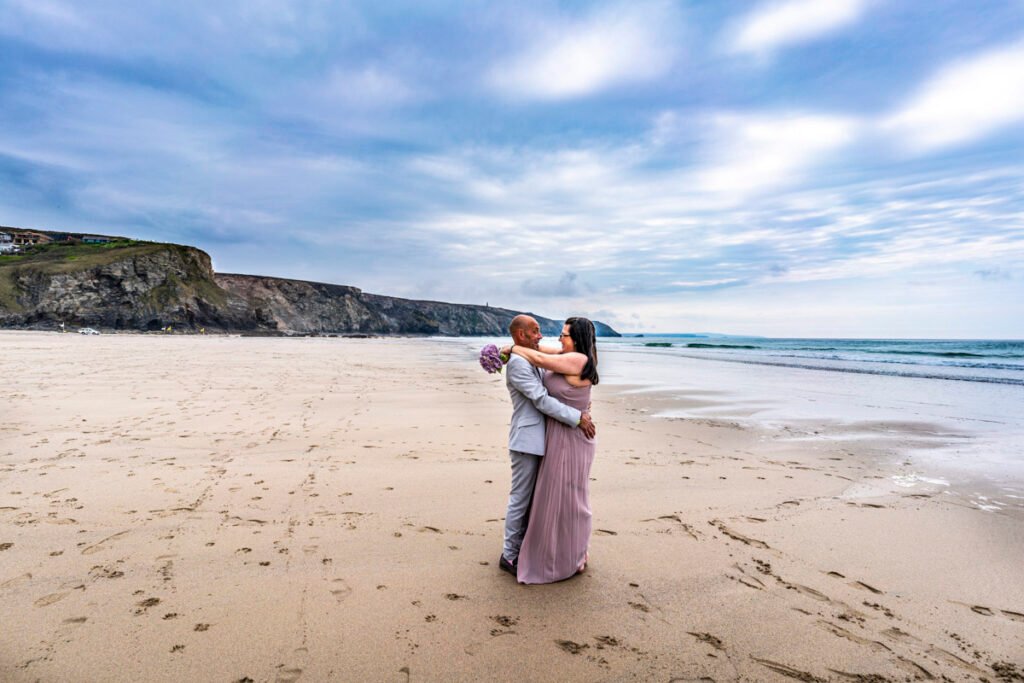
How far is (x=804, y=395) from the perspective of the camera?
1512 centimetres

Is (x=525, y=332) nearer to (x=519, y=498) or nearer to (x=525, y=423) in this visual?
(x=525, y=423)

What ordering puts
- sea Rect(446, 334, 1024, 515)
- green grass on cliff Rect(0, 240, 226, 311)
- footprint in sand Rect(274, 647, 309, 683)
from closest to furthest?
footprint in sand Rect(274, 647, 309, 683), sea Rect(446, 334, 1024, 515), green grass on cliff Rect(0, 240, 226, 311)

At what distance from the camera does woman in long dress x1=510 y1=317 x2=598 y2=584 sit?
3820 millimetres

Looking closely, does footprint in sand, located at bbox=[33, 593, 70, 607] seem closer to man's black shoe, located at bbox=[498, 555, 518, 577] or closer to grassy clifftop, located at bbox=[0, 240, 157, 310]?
man's black shoe, located at bbox=[498, 555, 518, 577]

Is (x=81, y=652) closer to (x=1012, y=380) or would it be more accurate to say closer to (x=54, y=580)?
(x=54, y=580)

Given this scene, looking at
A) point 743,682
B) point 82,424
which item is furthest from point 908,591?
point 82,424

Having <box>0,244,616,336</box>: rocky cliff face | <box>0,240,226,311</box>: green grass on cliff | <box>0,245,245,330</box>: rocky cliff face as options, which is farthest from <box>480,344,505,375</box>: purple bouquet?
<box>0,240,226,311</box>: green grass on cliff

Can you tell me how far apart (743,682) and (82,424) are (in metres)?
10.0

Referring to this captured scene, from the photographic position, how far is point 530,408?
393 cm

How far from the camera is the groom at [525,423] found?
371cm

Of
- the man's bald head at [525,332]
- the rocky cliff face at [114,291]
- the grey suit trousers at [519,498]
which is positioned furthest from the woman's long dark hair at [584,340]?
the rocky cliff face at [114,291]

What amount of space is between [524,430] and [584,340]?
32.5 inches

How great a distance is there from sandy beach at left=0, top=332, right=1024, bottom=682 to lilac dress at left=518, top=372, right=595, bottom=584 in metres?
0.18

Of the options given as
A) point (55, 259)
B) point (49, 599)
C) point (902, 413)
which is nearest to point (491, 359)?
point (49, 599)
